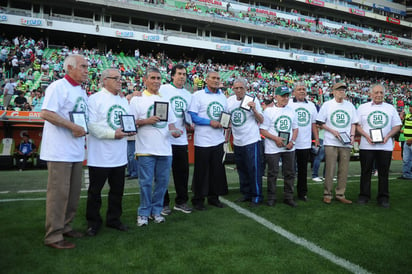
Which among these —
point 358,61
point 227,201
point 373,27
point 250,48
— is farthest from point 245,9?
point 227,201

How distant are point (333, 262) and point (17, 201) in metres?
4.91

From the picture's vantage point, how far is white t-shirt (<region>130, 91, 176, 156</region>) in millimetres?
4074

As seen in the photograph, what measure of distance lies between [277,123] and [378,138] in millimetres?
1780

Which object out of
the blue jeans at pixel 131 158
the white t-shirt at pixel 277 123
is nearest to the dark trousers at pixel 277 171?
the white t-shirt at pixel 277 123

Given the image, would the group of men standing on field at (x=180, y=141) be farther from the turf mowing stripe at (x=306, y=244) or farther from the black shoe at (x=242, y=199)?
the turf mowing stripe at (x=306, y=244)

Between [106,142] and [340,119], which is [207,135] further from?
[340,119]

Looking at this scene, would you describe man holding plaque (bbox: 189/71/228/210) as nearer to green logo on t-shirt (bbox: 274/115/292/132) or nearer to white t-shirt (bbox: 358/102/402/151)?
green logo on t-shirt (bbox: 274/115/292/132)

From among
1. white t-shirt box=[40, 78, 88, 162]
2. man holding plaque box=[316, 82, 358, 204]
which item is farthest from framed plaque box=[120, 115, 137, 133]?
man holding plaque box=[316, 82, 358, 204]

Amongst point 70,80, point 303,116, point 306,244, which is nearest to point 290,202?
point 303,116

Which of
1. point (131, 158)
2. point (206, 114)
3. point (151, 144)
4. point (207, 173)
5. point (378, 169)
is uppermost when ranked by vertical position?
point (206, 114)

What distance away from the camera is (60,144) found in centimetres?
334

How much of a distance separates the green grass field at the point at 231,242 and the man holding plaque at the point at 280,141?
1.04 ft

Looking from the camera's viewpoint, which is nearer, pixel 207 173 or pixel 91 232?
pixel 91 232

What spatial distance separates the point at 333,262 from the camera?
9.78 ft
